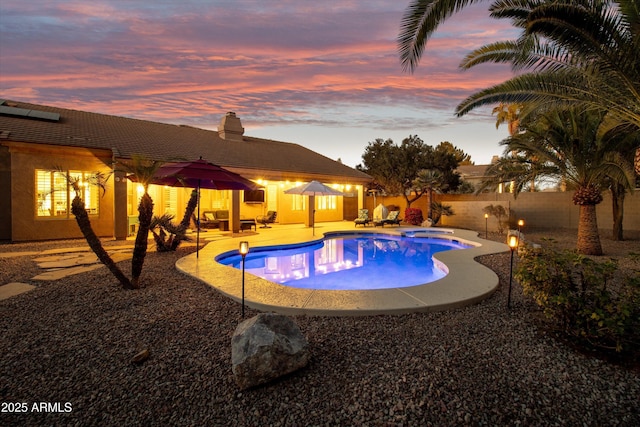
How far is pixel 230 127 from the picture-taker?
20.3 m

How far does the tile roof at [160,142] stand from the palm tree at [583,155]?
11010 millimetres

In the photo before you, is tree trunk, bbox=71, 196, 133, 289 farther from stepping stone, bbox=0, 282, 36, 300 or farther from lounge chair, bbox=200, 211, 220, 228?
lounge chair, bbox=200, 211, 220, 228

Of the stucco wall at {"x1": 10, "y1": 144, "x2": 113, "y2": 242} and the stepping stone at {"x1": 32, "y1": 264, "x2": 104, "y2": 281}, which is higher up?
the stucco wall at {"x1": 10, "y1": 144, "x2": 113, "y2": 242}

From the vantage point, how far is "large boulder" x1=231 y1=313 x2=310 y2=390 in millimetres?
2953

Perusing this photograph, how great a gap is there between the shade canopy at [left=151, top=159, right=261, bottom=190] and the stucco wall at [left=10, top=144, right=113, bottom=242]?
15.2 feet

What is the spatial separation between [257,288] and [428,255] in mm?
8110

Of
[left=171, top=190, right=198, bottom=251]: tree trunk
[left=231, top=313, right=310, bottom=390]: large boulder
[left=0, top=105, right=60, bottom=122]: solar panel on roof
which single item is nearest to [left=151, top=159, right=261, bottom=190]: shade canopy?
[left=171, top=190, right=198, bottom=251]: tree trunk

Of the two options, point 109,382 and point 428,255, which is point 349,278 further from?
point 109,382

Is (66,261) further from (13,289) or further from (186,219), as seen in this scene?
(186,219)

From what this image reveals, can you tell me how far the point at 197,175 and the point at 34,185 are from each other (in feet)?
26.0

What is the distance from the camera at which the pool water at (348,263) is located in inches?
324

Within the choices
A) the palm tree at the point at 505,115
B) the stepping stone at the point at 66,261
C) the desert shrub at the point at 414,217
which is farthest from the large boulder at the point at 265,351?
the palm tree at the point at 505,115

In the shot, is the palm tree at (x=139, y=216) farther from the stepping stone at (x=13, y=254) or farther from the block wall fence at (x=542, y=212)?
the block wall fence at (x=542, y=212)

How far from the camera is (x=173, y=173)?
7.86 metres
